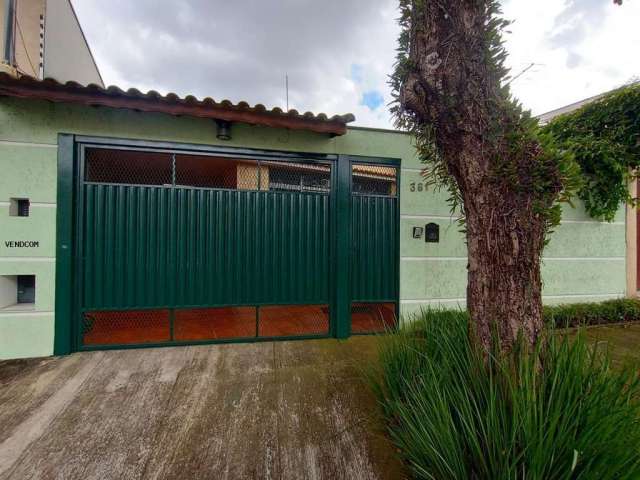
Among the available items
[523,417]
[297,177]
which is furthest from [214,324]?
[523,417]

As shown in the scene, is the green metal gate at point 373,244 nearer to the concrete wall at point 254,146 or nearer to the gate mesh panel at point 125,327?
the concrete wall at point 254,146

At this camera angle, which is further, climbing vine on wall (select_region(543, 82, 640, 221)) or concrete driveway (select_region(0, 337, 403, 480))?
climbing vine on wall (select_region(543, 82, 640, 221))

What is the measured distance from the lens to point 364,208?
3906mm

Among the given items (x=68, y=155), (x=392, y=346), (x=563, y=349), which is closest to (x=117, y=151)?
(x=68, y=155)

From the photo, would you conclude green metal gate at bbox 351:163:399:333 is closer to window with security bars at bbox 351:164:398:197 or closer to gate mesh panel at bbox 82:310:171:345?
window with security bars at bbox 351:164:398:197

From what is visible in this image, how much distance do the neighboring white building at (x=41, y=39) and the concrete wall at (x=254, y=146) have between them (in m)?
1.44

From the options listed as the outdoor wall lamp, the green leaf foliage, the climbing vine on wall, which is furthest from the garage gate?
the climbing vine on wall

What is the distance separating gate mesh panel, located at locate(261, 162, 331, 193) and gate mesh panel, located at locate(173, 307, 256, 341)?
6.04 ft

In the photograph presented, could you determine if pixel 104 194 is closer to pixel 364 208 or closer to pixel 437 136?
pixel 364 208

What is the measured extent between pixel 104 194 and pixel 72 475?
9.18 ft

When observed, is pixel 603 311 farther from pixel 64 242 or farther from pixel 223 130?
pixel 64 242

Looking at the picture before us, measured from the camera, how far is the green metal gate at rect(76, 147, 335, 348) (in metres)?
3.29

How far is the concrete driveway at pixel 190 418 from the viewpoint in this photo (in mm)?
1766

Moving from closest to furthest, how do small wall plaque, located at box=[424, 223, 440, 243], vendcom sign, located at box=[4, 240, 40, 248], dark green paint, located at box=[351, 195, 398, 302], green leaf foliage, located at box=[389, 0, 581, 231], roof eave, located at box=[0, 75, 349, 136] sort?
1. green leaf foliage, located at box=[389, 0, 581, 231]
2. roof eave, located at box=[0, 75, 349, 136]
3. vendcom sign, located at box=[4, 240, 40, 248]
4. dark green paint, located at box=[351, 195, 398, 302]
5. small wall plaque, located at box=[424, 223, 440, 243]
